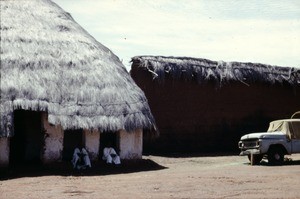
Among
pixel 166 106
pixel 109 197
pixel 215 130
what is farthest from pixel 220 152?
pixel 109 197

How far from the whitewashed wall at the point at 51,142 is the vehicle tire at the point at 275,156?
793 cm

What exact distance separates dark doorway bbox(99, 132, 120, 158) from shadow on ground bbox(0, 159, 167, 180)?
2.49 ft

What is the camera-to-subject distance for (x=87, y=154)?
52.9 ft

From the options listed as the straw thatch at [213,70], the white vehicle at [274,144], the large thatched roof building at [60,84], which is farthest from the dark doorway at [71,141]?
the white vehicle at [274,144]

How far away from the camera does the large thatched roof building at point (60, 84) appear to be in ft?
50.7

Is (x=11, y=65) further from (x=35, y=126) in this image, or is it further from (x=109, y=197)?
(x=109, y=197)

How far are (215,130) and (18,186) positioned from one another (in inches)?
516

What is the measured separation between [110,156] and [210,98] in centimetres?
809

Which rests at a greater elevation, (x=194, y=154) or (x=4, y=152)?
(x=4, y=152)

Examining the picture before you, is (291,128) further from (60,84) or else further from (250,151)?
(60,84)

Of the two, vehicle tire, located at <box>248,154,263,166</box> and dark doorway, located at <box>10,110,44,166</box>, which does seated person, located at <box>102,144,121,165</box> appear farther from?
vehicle tire, located at <box>248,154,263,166</box>

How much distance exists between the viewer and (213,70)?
75.4 feet

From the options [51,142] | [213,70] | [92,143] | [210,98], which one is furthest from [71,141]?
[213,70]

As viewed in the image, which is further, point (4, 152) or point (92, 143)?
point (92, 143)
